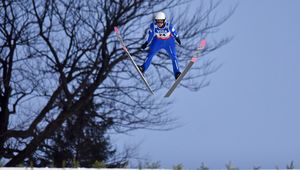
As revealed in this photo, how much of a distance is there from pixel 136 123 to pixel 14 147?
4.35 m

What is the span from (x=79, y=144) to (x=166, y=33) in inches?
521

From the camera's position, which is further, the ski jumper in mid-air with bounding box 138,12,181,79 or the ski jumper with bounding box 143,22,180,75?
the ski jumper with bounding box 143,22,180,75

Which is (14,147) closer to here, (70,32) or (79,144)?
(79,144)

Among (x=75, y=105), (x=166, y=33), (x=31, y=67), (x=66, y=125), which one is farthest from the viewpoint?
(x=66, y=125)

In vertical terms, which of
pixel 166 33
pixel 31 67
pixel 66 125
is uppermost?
pixel 31 67

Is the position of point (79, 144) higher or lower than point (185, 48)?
lower

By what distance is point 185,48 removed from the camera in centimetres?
1917

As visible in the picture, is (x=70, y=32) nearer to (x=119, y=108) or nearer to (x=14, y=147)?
(x=119, y=108)

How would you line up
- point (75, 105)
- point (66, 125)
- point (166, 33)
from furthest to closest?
point (66, 125) < point (75, 105) < point (166, 33)

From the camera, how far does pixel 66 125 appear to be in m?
21.3

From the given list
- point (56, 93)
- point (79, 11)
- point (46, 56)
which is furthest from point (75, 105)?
point (79, 11)

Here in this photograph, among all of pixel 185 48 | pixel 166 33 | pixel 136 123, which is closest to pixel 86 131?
pixel 136 123

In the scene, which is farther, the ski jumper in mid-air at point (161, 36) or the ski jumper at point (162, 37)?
the ski jumper at point (162, 37)

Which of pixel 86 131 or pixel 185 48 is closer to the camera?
pixel 185 48
